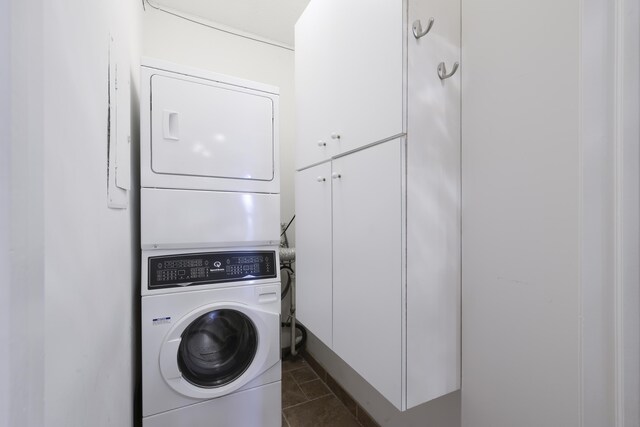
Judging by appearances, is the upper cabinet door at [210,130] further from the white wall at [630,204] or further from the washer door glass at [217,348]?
the white wall at [630,204]

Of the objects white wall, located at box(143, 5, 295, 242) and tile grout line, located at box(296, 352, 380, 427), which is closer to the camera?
tile grout line, located at box(296, 352, 380, 427)

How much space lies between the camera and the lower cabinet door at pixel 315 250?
3.97ft

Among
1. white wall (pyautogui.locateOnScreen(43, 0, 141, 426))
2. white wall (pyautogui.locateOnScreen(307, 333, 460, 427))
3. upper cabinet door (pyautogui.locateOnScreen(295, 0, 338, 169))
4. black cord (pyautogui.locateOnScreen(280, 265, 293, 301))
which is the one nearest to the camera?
white wall (pyautogui.locateOnScreen(43, 0, 141, 426))

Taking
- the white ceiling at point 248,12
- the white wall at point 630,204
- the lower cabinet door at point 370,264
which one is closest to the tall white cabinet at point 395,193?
the lower cabinet door at point 370,264

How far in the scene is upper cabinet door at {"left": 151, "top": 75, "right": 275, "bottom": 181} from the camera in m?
1.27

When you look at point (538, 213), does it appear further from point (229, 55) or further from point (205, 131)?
point (229, 55)

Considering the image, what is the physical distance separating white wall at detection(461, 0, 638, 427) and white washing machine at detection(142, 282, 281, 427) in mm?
955

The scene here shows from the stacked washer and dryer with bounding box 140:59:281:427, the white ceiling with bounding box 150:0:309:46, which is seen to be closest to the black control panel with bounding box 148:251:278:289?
the stacked washer and dryer with bounding box 140:59:281:427

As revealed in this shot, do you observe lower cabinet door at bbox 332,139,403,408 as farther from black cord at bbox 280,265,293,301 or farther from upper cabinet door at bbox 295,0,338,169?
black cord at bbox 280,265,293,301

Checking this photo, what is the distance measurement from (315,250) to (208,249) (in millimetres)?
562

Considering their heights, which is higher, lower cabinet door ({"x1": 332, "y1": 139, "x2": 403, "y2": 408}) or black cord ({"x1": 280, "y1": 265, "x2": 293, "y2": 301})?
lower cabinet door ({"x1": 332, "y1": 139, "x2": 403, "y2": 408})

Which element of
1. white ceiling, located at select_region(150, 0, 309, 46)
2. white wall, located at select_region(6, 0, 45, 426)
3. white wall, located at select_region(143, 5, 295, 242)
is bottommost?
white wall, located at select_region(6, 0, 45, 426)

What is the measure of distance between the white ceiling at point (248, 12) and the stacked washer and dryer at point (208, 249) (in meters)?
0.79

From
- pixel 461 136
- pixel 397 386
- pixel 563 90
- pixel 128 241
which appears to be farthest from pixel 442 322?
pixel 128 241
